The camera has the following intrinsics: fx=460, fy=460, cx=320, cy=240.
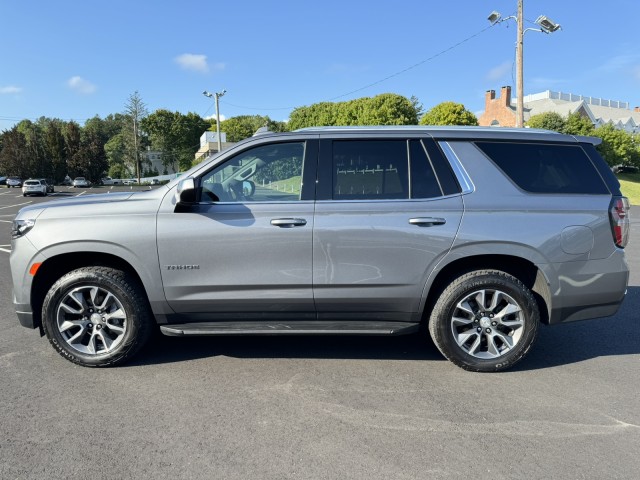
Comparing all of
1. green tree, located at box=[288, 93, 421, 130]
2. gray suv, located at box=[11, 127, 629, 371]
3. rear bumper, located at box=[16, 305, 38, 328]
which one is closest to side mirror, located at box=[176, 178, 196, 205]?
gray suv, located at box=[11, 127, 629, 371]

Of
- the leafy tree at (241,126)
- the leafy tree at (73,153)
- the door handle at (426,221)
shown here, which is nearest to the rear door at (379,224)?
the door handle at (426,221)

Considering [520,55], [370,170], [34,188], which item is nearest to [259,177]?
[370,170]

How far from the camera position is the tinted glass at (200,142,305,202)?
3.78 metres

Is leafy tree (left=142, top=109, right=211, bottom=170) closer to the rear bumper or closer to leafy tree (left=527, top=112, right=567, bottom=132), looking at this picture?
leafy tree (left=527, top=112, right=567, bottom=132)

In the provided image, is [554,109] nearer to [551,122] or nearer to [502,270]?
[551,122]

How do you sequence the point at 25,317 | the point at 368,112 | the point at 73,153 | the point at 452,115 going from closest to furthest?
the point at 25,317
the point at 452,115
the point at 368,112
the point at 73,153

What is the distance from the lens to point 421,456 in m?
2.68

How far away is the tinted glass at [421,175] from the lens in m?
3.75

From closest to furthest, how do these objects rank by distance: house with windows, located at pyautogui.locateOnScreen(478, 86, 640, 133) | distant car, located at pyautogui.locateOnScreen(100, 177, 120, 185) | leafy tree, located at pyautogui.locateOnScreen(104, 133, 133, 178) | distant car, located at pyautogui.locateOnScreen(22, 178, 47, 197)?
1. distant car, located at pyautogui.locateOnScreen(22, 178, 47, 197)
2. house with windows, located at pyautogui.locateOnScreen(478, 86, 640, 133)
3. distant car, located at pyautogui.locateOnScreen(100, 177, 120, 185)
4. leafy tree, located at pyautogui.locateOnScreen(104, 133, 133, 178)

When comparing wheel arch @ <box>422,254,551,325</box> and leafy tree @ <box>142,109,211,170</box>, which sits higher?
leafy tree @ <box>142,109,211,170</box>

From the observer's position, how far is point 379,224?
143 inches

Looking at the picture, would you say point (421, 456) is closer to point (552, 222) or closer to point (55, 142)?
point (552, 222)

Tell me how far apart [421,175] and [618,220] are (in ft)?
5.31

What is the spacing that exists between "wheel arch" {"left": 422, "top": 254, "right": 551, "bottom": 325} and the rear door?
0.21 m
